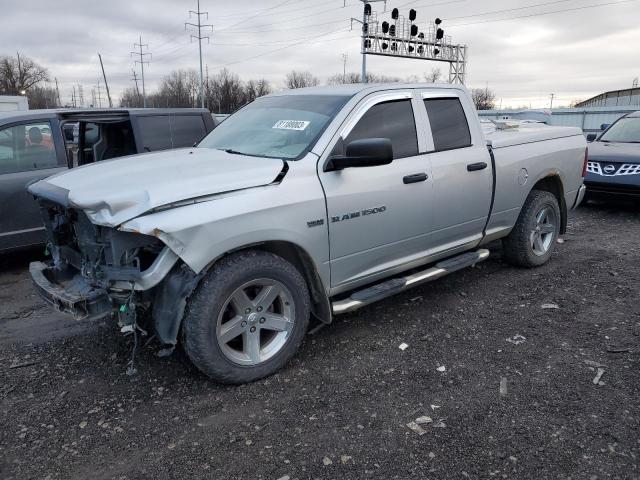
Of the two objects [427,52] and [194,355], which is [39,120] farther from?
[427,52]

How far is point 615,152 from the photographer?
28.9 feet

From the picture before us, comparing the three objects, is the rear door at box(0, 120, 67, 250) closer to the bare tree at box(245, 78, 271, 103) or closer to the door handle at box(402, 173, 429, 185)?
the door handle at box(402, 173, 429, 185)

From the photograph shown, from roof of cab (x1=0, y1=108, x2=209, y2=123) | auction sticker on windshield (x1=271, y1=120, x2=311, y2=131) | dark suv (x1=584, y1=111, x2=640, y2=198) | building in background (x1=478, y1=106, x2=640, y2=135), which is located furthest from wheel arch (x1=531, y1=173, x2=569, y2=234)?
building in background (x1=478, y1=106, x2=640, y2=135)

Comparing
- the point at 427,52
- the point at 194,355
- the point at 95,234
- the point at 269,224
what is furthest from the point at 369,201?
the point at 427,52

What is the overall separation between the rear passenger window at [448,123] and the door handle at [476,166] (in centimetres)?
20

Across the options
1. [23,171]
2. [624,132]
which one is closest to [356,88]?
[23,171]

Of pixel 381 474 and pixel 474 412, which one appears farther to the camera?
pixel 474 412

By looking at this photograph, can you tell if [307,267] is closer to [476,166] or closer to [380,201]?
[380,201]

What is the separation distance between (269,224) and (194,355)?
37.0 inches

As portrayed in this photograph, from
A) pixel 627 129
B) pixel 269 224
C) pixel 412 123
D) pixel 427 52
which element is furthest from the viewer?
pixel 427 52

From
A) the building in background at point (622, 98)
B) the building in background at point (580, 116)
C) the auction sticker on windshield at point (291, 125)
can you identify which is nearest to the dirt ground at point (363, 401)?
the auction sticker on windshield at point (291, 125)

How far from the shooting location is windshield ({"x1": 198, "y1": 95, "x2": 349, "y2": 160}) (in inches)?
149

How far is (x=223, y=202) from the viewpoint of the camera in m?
3.08

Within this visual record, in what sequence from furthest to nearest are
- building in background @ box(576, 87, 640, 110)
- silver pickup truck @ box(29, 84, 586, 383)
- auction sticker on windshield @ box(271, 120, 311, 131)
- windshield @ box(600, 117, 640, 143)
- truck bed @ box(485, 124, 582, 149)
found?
1. building in background @ box(576, 87, 640, 110)
2. windshield @ box(600, 117, 640, 143)
3. truck bed @ box(485, 124, 582, 149)
4. auction sticker on windshield @ box(271, 120, 311, 131)
5. silver pickup truck @ box(29, 84, 586, 383)
